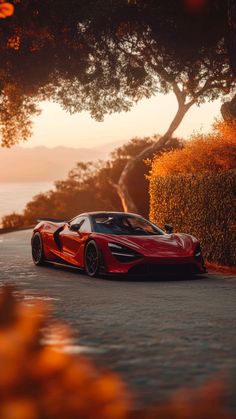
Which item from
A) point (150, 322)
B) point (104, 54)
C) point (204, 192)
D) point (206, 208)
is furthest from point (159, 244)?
point (104, 54)

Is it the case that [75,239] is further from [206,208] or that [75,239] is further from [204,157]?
[204,157]

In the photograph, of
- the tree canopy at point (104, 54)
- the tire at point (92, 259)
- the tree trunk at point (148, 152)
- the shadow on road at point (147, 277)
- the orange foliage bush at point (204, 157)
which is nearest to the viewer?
the tire at point (92, 259)

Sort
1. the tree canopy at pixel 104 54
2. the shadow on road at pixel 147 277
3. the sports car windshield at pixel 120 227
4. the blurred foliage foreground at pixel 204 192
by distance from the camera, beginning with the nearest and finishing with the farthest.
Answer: the shadow on road at pixel 147 277 → the sports car windshield at pixel 120 227 → the blurred foliage foreground at pixel 204 192 → the tree canopy at pixel 104 54

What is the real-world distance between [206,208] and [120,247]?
4.28 meters

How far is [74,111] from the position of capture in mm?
37250

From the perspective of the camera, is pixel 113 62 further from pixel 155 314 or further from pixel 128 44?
pixel 155 314

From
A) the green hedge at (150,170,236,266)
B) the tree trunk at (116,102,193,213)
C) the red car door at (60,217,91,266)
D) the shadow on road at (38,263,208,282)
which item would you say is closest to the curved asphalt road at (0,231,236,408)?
the shadow on road at (38,263,208,282)

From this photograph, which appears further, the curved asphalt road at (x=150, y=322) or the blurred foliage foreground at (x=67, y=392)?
the curved asphalt road at (x=150, y=322)

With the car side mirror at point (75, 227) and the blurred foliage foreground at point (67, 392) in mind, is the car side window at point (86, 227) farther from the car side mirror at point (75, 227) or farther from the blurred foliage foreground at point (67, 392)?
the blurred foliage foreground at point (67, 392)

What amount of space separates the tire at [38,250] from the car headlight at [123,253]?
348 centimetres

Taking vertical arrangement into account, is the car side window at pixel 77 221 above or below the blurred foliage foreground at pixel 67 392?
above

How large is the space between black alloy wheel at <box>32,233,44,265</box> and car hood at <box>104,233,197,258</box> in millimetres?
3202

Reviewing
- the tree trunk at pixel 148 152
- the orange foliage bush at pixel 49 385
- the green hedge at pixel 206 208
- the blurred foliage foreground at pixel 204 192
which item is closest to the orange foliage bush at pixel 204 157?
the blurred foliage foreground at pixel 204 192

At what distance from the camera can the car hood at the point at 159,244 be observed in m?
14.5
